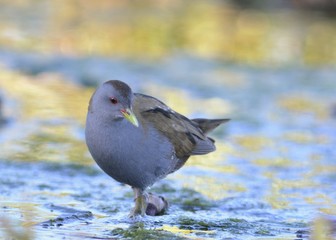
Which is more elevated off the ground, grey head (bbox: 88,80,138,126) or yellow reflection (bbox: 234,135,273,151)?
yellow reflection (bbox: 234,135,273,151)

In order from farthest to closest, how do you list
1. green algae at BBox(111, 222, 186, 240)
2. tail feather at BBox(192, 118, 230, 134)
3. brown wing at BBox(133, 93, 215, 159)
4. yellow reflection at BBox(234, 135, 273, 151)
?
yellow reflection at BBox(234, 135, 273, 151)
tail feather at BBox(192, 118, 230, 134)
brown wing at BBox(133, 93, 215, 159)
green algae at BBox(111, 222, 186, 240)

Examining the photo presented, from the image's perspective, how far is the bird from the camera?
24.3 feet

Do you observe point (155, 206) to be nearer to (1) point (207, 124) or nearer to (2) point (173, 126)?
(2) point (173, 126)

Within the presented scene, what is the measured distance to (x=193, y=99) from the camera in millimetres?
14734

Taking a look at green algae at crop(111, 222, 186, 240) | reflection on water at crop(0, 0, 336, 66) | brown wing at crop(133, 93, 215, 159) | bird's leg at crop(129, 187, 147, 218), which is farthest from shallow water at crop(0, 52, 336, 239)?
reflection on water at crop(0, 0, 336, 66)

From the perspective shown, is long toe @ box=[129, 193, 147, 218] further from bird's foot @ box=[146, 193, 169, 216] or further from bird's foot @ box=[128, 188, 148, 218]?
bird's foot @ box=[146, 193, 169, 216]

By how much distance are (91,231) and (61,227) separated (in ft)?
0.77

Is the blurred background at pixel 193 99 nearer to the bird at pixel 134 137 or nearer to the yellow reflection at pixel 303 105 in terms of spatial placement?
the yellow reflection at pixel 303 105

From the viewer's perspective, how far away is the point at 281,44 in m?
20.5

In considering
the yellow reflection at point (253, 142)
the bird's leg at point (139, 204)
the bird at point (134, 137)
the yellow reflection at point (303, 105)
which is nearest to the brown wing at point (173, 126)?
the bird at point (134, 137)

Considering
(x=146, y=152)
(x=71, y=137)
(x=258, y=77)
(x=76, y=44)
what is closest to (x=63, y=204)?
(x=146, y=152)

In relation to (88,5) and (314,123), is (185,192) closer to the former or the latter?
(314,123)

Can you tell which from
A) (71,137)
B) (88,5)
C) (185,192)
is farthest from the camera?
(88,5)

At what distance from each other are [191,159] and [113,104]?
3663 mm
